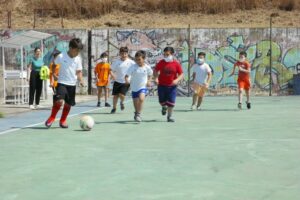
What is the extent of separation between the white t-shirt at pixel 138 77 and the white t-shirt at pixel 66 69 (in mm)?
1925

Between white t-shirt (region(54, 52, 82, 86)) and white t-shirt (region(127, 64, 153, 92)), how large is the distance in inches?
75.8

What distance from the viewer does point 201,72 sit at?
699 inches

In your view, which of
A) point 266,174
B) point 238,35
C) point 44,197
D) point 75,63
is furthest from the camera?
point 238,35

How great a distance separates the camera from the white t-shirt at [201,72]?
17703 millimetres

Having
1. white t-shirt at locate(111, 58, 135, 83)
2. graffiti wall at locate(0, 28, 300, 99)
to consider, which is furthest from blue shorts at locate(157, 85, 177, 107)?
graffiti wall at locate(0, 28, 300, 99)

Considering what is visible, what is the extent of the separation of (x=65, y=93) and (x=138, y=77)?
2324 mm

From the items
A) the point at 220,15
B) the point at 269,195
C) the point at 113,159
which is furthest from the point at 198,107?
the point at 220,15

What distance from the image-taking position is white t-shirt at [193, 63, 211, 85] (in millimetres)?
17703

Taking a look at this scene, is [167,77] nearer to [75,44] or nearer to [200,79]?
[75,44]

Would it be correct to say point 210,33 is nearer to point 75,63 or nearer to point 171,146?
point 75,63

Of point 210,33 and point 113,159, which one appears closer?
point 113,159

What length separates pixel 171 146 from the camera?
942cm

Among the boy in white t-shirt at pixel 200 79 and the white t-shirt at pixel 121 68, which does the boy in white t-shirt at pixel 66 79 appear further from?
the boy in white t-shirt at pixel 200 79

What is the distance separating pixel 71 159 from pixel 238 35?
19.7 m
